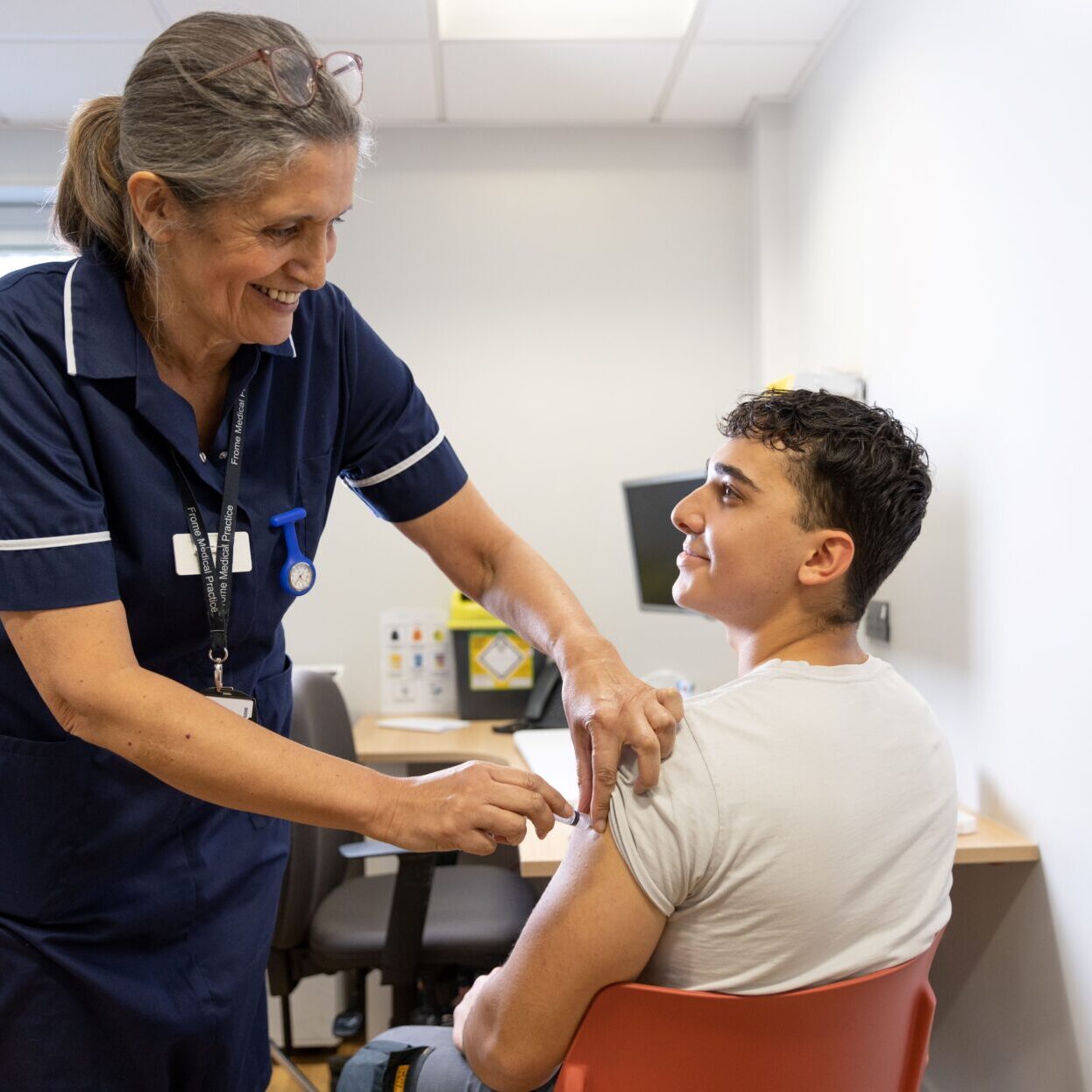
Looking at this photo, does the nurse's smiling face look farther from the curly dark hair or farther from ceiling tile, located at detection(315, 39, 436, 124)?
ceiling tile, located at detection(315, 39, 436, 124)

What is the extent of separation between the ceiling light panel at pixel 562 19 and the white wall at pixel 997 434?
0.54 meters

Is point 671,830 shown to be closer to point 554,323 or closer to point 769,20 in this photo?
A: point 769,20

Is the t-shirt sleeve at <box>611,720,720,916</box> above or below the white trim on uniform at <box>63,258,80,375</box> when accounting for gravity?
below

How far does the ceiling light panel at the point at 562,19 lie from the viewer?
3.00 m

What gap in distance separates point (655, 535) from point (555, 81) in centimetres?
143

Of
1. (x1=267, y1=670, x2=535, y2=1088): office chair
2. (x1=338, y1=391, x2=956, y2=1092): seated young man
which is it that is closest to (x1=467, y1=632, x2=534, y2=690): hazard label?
(x1=267, y1=670, x2=535, y2=1088): office chair

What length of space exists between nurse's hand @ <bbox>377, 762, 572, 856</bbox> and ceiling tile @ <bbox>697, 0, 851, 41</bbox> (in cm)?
244

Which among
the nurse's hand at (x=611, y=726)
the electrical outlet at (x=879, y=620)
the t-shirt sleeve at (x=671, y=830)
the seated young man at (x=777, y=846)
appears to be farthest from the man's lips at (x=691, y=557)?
the electrical outlet at (x=879, y=620)

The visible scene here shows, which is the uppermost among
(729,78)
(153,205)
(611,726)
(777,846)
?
(729,78)

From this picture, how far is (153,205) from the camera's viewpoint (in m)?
1.10

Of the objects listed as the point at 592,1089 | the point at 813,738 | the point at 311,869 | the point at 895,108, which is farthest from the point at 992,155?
the point at 311,869

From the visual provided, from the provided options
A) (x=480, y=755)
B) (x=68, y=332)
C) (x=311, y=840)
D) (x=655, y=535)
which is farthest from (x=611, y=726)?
(x=655, y=535)

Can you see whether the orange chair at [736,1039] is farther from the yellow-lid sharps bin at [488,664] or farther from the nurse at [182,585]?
the yellow-lid sharps bin at [488,664]

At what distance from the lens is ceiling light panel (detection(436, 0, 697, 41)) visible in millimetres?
3002
